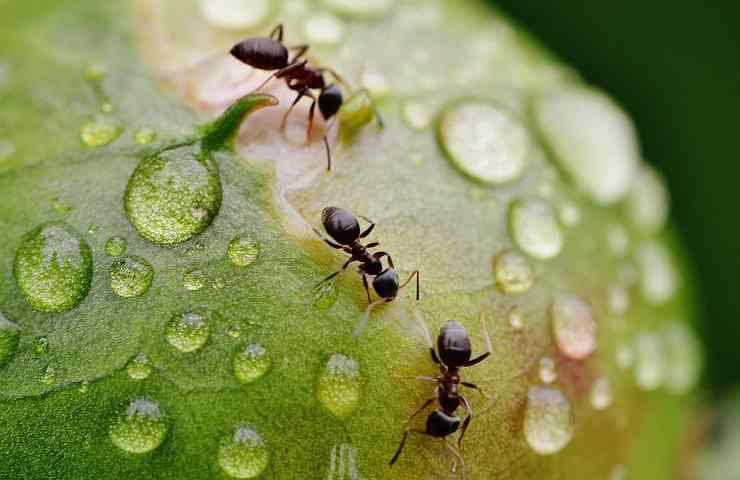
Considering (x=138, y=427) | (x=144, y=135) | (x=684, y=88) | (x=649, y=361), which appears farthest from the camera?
(x=684, y=88)

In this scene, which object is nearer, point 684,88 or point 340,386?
point 340,386

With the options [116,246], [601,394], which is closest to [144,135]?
[116,246]

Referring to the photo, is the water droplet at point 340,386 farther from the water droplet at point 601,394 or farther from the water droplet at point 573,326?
the water droplet at point 601,394

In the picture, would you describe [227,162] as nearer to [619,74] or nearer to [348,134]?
[348,134]

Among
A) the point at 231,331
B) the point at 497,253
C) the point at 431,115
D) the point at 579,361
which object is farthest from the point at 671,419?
the point at 231,331

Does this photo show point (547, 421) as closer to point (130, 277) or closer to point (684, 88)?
point (130, 277)

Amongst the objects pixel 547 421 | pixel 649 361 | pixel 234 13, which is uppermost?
pixel 234 13

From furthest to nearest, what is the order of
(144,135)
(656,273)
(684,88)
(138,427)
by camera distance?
1. (684,88)
2. (656,273)
3. (144,135)
4. (138,427)
